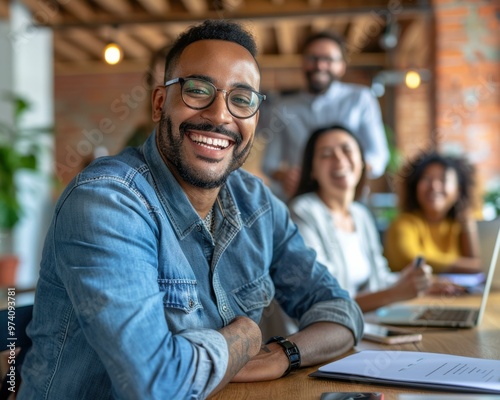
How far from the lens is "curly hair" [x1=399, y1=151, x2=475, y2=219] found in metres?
3.45

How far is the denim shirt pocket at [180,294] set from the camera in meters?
1.24

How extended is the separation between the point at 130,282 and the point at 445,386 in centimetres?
54

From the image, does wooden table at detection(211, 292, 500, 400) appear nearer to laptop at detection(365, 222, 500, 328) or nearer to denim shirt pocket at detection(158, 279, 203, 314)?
laptop at detection(365, 222, 500, 328)

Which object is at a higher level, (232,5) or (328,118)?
(232,5)

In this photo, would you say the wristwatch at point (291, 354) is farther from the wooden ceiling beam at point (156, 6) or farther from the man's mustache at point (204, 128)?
the wooden ceiling beam at point (156, 6)

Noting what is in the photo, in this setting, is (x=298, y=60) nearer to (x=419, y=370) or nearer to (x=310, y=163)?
(x=310, y=163)

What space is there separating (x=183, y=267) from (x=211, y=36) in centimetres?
48

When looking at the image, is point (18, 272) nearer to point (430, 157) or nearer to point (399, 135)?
point (430, 157)

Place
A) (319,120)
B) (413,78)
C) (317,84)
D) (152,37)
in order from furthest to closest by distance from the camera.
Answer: (152,37) → (413,78) → (319,120) → (317,84)

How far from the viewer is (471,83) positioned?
5.05 m

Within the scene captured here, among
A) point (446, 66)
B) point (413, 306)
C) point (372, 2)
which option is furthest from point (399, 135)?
point (413, 306)

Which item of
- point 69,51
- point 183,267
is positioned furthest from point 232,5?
point 183,267

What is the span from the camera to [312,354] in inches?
53.7

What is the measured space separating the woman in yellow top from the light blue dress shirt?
1.49 feet
